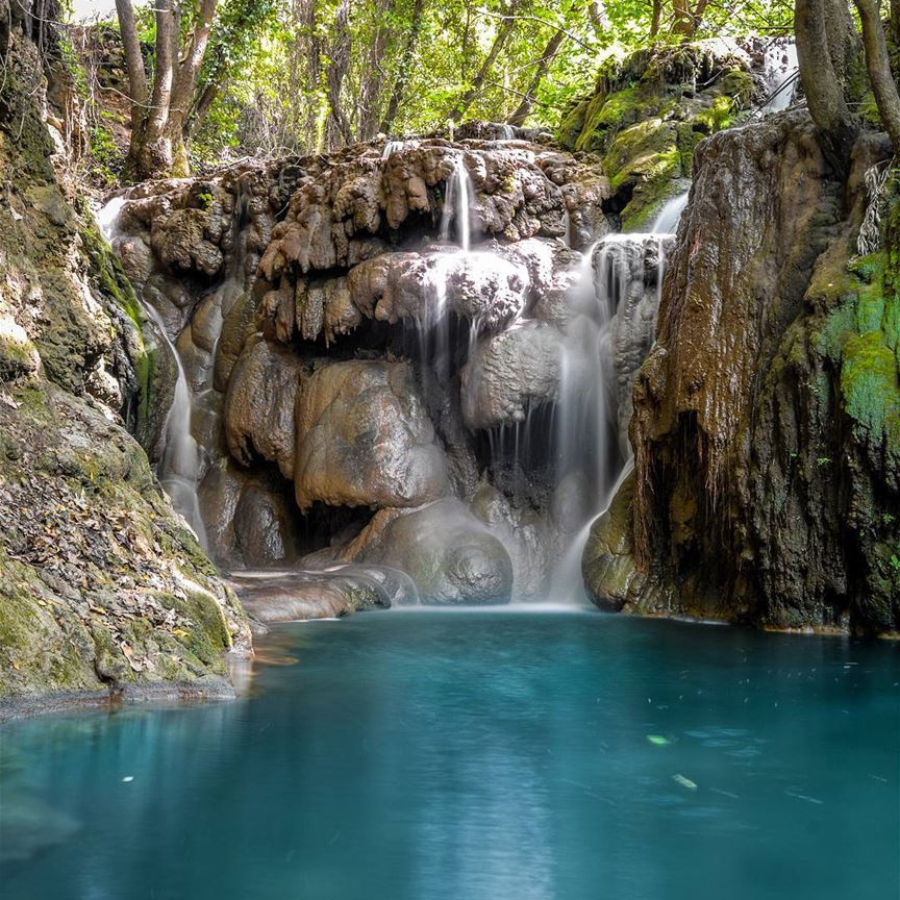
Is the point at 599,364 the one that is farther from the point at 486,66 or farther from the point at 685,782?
the point at 486,66

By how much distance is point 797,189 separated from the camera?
35.2 feet

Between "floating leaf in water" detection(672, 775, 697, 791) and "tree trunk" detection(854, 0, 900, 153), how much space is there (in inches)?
288

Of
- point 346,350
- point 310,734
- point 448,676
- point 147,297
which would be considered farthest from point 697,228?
point 147,297

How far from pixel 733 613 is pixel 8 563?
680 centimetres

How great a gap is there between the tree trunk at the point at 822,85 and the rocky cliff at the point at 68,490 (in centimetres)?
725

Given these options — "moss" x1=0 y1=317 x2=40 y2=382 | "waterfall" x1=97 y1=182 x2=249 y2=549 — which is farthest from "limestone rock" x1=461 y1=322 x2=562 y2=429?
"moss" x1=0 y1=317 x2=40 y2=382

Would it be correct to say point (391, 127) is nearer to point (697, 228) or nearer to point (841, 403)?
point (697, 228)

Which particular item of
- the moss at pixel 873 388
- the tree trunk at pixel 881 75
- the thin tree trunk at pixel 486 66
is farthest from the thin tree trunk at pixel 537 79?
the moss at pixel 873 388

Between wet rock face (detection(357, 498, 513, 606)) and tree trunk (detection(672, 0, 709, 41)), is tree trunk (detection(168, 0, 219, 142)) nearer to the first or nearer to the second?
tree trunk (detection(672, 0, 709, 41))

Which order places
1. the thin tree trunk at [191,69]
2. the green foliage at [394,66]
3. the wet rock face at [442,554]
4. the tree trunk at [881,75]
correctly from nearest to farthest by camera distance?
the tree trunk at [881,75] < the wet rock face at [442,554] < the thin tree trunk at [191,69] < the green foliage at [394,66]

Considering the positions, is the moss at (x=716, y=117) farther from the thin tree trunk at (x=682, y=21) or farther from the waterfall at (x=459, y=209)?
the waterfall at (x=459, y=209)

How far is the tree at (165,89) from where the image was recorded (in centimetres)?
1830

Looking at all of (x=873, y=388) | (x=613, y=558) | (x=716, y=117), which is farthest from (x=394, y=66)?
(x=873, y=388)

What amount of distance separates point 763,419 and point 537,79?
15.4 metres
